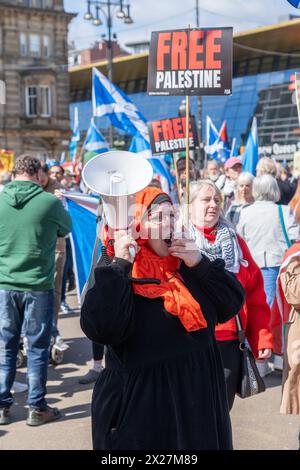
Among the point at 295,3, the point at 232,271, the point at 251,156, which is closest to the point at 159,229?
the point at 232,271

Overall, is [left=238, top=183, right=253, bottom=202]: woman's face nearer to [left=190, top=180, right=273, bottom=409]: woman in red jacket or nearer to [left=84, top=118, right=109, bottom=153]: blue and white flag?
[left=190, top=180, right=273, bottom=409]: woman in red jacket

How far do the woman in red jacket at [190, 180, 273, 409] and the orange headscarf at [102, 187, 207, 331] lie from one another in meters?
1.04

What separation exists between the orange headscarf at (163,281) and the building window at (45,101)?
45.4 m

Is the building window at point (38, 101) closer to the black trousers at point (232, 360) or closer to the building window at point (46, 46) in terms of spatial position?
the building window at point (46, 46)

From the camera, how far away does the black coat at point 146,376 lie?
254cm

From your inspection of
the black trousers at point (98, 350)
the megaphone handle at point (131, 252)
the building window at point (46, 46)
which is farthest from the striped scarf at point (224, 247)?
the building window at point (46, 46)

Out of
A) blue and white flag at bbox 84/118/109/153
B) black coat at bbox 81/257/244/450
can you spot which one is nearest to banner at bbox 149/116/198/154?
blue and white flag at bbox 84/118/109/153

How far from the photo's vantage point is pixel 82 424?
16.3ft

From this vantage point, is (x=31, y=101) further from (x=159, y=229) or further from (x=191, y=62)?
(x=159, y=229)

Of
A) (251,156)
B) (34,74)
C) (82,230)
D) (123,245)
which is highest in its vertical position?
(34,74)

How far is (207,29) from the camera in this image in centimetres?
559

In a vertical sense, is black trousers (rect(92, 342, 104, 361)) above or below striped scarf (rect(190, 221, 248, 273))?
below

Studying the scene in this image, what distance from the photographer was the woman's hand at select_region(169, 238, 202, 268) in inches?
105

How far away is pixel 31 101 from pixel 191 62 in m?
43.0
